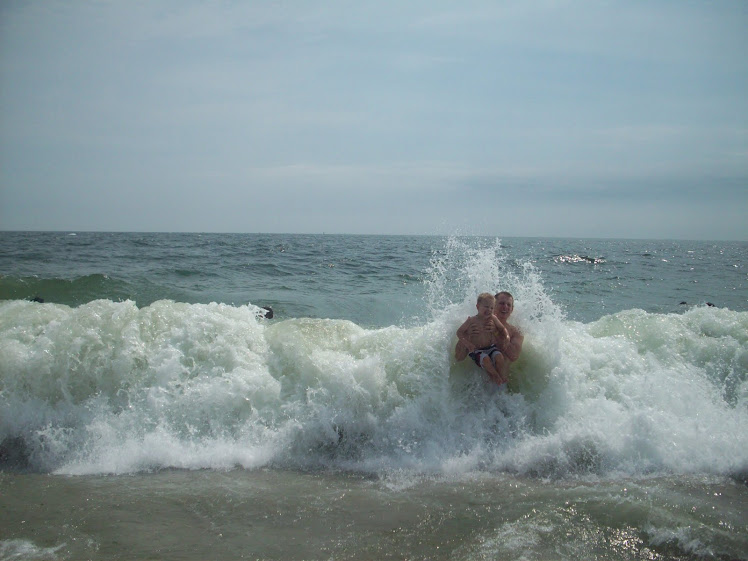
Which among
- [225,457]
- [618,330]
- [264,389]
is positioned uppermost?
[618,330]

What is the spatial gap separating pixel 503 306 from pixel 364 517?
11.7 feet

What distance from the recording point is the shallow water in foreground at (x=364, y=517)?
12.9 feet

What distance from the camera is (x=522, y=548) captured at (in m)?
3.93

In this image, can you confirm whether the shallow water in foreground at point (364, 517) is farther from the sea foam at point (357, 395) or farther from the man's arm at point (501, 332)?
the man's arm at point (501, 332)

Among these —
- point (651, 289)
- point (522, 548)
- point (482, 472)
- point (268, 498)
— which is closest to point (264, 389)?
point (268, 498)

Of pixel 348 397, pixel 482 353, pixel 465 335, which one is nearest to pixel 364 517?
pixel 348 397

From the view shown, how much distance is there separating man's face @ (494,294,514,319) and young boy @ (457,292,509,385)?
26 centimetres

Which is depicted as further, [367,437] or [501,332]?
[501,332]

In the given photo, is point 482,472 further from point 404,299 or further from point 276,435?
point 404,299

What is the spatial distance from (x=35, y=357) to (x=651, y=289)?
18641 millimetres

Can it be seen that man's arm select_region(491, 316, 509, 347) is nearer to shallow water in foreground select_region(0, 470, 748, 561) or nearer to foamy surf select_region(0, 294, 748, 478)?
foamy surf select_region(0, 294, 748, 478)

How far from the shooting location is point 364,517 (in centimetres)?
441

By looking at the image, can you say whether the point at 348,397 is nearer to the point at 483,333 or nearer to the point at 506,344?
the point at 483,333

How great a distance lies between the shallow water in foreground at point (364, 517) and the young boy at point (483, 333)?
180 centimetres
